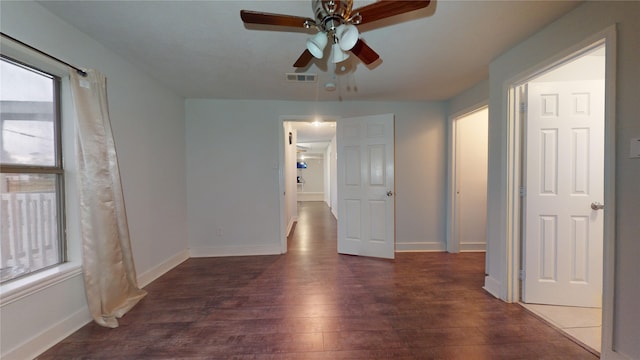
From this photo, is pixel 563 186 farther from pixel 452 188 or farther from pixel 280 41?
pixel 280 41

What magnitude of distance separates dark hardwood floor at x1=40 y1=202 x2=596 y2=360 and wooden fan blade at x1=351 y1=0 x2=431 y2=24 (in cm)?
210

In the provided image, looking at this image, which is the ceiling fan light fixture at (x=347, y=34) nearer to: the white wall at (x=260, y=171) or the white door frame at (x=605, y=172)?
the white door frame at (x=605, y=172)

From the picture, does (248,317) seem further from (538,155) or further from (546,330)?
(538,155)

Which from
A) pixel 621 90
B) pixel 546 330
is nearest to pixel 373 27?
pixel 621 90

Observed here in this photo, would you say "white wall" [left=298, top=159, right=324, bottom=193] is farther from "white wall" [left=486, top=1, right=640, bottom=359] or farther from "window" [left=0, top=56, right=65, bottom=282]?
"white wall" [left=486, top=1, right=640, bottom=359]

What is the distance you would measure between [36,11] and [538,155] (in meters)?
3.94

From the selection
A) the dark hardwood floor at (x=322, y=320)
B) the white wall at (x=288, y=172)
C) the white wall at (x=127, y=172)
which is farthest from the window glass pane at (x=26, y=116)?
the white wall at (x=288, y=172)

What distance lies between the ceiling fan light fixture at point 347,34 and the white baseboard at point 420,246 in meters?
3.11

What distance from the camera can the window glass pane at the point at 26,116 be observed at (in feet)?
5.03

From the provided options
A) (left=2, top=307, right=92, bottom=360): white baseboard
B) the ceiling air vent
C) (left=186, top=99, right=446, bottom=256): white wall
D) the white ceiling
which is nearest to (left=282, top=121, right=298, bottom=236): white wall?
(left=186, top=99, right=446, bottom=256): white wall

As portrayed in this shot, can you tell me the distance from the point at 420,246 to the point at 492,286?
4.38ft

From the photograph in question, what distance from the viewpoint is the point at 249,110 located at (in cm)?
356

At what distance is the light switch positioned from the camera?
4.30ft

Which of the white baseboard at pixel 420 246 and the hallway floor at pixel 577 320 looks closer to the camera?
the hallway floor at pixel 577 320
